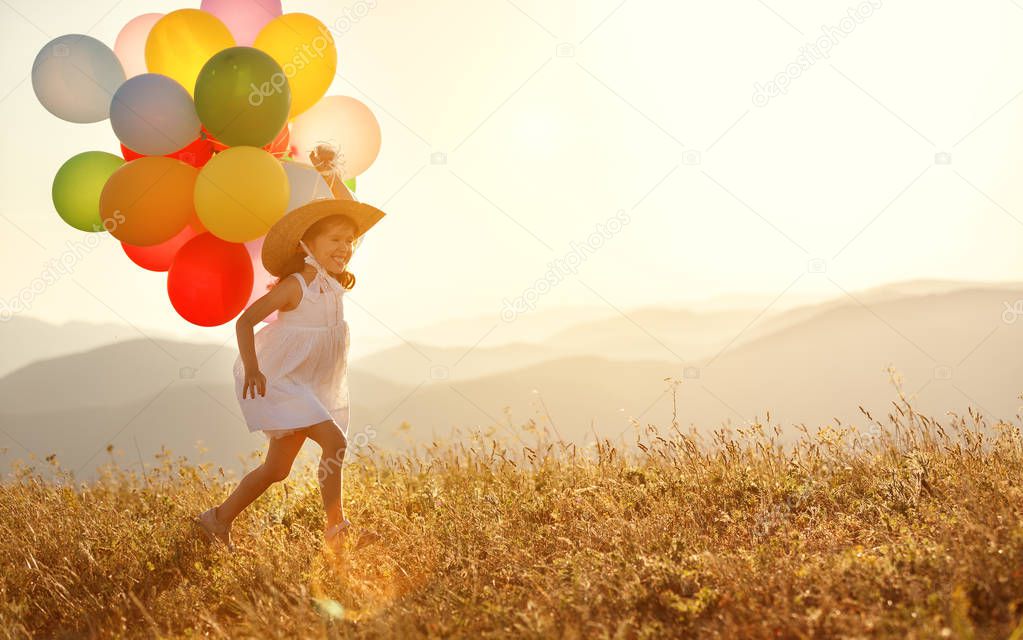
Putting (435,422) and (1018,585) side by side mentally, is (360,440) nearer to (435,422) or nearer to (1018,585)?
(435,422)

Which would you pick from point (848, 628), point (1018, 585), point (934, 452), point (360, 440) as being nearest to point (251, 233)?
point (360, 440)

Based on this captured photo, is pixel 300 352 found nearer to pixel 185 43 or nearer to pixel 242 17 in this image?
pixel 185 43

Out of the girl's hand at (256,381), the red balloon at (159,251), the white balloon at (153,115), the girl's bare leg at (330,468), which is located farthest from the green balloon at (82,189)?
the girl's bare leg at (330,468)

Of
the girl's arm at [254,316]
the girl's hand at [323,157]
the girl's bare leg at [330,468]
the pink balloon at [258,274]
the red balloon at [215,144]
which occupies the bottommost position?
the girl's bare leg at [330,468]

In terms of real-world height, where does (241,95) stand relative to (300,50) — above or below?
below

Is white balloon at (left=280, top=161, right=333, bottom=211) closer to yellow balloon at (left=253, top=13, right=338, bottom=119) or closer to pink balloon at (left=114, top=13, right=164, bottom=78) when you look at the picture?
yellow balloon at (left=253, top=13, right=338, bottom=119)

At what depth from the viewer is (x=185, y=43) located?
432 cm

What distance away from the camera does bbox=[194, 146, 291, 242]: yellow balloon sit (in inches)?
152

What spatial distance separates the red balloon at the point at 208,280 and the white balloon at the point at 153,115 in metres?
0.57

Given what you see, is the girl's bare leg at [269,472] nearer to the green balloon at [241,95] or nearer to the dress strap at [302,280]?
the dress strap at [302,280]

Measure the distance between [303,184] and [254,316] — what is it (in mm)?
842

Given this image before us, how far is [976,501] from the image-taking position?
3.19m

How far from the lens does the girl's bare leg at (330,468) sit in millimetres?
4027

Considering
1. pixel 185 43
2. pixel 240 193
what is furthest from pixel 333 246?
pixel 185 43
